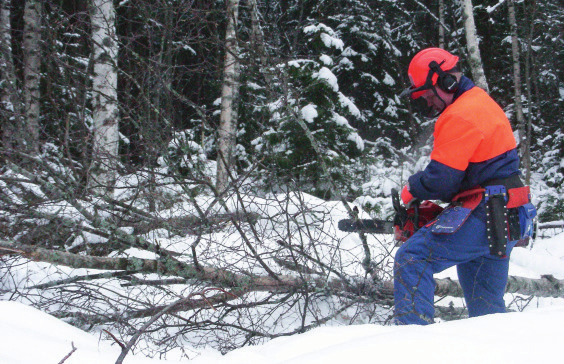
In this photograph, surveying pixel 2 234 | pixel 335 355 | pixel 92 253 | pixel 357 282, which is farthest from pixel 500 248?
pixel 2 234

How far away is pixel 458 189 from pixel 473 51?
5.61 m

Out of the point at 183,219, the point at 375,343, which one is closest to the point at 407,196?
the point at 375,343

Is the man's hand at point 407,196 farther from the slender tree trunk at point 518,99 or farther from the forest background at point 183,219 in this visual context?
the slender tree trunk at point 518,99

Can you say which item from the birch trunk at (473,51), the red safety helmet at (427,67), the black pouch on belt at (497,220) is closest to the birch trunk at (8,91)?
the red safety helmet at (427,67)

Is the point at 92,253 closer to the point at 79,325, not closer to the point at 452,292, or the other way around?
the point at 79,325

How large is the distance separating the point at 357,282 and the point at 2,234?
290 centimetres

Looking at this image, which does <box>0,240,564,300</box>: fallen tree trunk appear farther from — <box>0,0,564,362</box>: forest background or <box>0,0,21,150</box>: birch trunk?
<box>0,0,21,150</box>: birch trunk

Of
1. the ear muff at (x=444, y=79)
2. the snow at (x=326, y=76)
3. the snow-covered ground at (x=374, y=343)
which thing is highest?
the snow at (x=326, y=76)

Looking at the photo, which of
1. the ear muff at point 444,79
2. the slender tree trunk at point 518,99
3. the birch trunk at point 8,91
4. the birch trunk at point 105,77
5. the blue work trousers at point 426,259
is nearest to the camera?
the blue work trousers at point 426,259

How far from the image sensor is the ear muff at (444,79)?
294cm

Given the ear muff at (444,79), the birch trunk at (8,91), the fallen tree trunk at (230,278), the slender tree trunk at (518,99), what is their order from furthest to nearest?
1. the slender tree trunk at (518,99)
2. the birch trunk at (8,91)
3. the fallen tree trunk at (230,278)
4. the ear muff at (444,79)

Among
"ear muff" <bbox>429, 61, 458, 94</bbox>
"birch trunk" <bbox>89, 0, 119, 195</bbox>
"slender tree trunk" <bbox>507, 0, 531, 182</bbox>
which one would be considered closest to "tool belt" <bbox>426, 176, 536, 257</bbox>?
"ear muff" <bbox>429, 61, 458, 94</bbox>

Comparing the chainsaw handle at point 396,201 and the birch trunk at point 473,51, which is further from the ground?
the birch trunk at point 473,51

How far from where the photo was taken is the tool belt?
8.92ft
